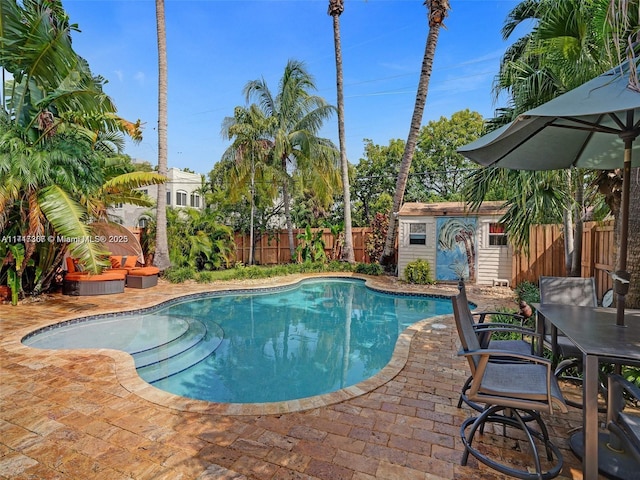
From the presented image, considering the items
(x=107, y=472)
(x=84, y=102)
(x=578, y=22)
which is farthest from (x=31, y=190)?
(x=578, y=22)

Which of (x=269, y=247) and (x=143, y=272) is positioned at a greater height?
(x=269, y=247)

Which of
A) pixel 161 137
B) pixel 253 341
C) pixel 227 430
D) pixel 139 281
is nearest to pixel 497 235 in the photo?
pixel 253 341

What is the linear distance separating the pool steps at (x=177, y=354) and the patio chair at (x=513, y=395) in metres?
4.35

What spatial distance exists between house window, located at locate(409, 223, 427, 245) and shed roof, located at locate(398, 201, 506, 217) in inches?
16.2

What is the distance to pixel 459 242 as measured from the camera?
11.7m

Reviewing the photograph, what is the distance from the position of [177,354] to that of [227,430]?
3.20m

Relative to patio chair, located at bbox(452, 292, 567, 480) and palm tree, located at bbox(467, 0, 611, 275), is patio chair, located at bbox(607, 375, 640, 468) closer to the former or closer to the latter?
patio chair, located at bbox(452, 292, 567, 480)

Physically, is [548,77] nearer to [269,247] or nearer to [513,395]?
[513,395]

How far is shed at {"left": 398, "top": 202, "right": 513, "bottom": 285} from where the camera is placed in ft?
37.3

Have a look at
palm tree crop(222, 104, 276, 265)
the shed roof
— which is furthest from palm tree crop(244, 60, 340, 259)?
the shed roof

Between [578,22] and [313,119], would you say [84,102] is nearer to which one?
[578,22]

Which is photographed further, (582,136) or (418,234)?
(418,234)

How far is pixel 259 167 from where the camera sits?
15508 millimetres

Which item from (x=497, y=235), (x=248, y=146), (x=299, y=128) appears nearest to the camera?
(x=497, y=235)
